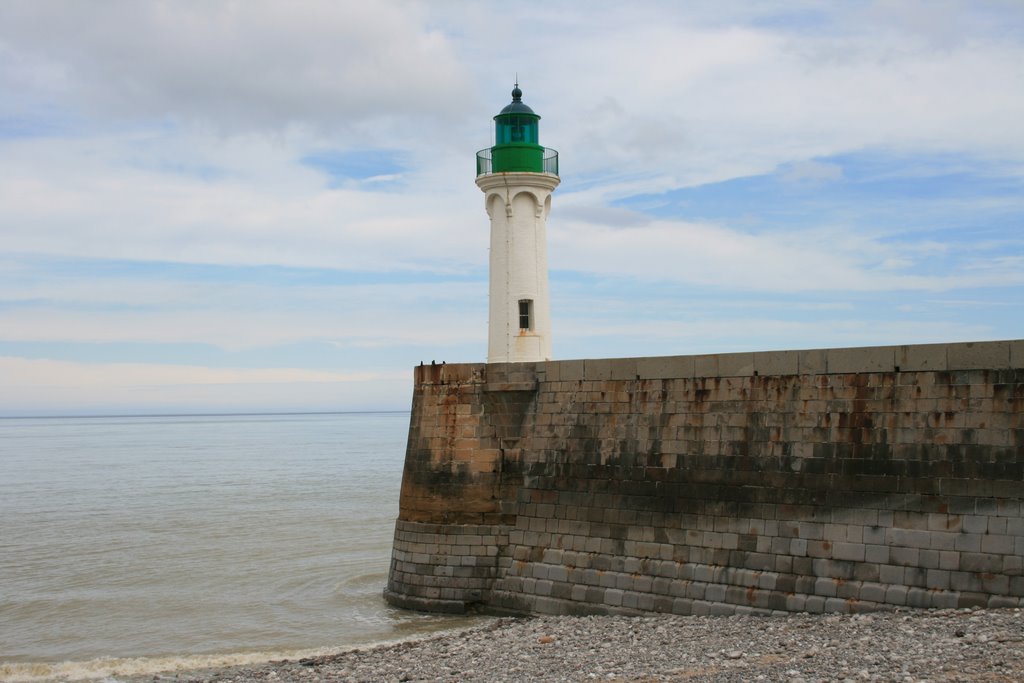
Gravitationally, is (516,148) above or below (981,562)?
above

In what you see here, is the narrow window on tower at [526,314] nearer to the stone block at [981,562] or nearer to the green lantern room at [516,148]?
the green lantern room at [516,148]

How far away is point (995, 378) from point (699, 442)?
3.65m

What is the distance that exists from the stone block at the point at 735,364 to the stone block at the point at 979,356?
7.84ft

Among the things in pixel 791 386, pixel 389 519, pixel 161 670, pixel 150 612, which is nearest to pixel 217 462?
pixel 389 519

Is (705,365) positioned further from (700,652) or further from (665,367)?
(700,652)

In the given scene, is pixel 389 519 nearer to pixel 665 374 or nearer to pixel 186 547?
pixel 186 547

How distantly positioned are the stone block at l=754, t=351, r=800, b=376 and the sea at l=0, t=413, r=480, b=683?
562 cm

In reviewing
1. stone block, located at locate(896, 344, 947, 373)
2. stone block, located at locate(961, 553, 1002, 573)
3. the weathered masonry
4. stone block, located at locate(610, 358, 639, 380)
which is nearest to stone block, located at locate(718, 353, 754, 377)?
the weathered masonry

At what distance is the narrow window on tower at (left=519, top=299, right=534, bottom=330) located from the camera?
18562 millimetres

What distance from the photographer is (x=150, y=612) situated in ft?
60.0

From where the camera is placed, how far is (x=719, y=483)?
44.3 ft

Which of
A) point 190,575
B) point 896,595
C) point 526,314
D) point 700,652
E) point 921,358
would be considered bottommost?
point 190,575

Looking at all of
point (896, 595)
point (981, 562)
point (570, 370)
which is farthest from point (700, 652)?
point (570, 370)

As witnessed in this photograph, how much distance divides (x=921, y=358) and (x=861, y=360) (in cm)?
68
